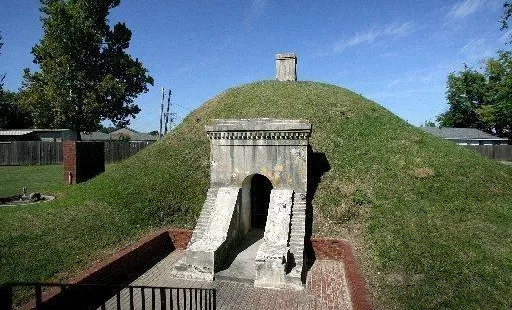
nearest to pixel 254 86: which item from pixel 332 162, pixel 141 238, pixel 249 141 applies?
pixel 332 162

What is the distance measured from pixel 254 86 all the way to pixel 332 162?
28.1ft

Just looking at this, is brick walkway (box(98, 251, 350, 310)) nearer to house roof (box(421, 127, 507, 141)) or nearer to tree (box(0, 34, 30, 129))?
house roof (box(421, 127, 507, 141))

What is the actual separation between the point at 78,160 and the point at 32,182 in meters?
4.04

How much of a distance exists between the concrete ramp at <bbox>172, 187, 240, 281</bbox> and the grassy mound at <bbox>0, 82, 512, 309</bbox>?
2165 mm

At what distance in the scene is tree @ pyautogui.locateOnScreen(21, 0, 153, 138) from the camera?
1184 inches

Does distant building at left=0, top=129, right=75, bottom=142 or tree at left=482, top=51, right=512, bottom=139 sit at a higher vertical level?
tree at left=482, top=51, right=512, bottom=139

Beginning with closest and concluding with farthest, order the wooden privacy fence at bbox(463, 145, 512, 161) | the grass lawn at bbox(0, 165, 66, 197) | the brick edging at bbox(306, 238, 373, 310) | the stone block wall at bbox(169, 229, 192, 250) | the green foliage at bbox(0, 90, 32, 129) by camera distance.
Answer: the brick edging at bbox(306, 238, 373, 310) → the stone block wall at bbox(169, 229, 192, 250) → the grass lawn at bbox(0, 165, 66, 197) → the wooden privacy fence at bbox(463, 145, 512, 161) → the green foliage at bbox(0, 90, 32, 129)

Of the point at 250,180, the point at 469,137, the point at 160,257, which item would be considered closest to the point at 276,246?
the point at 250,180

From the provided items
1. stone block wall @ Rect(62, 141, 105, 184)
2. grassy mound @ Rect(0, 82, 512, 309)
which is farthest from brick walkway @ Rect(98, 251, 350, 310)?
stone block wall @ Rect(62, 141, 105, 184)

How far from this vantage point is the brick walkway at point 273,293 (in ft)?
27.6

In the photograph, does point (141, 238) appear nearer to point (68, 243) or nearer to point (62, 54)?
point (68, 243)

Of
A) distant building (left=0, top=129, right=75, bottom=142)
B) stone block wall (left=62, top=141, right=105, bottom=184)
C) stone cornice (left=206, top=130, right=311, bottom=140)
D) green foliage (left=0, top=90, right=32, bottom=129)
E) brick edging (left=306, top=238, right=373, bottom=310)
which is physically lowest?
brick edging (left=306, top=238, right=373, bottom=310)

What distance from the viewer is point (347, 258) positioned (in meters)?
9.97

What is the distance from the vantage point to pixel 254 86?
21.5 m
